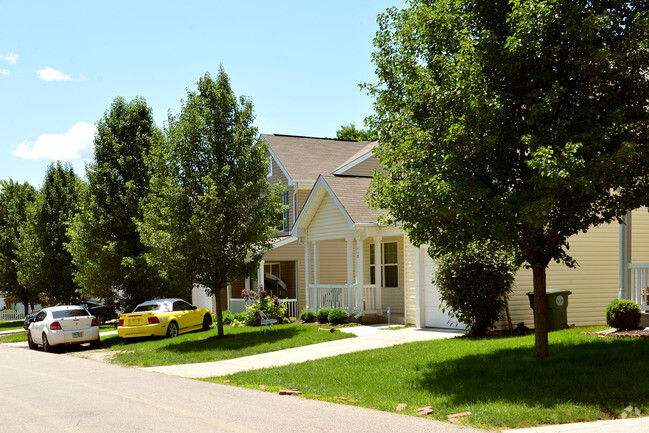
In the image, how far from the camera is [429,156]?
11023 millimetres

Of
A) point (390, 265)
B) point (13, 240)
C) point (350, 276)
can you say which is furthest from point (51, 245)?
point (390, 265)

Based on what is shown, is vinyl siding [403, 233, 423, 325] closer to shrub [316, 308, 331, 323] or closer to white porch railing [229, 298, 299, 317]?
shrub [316, 308, 331, 323]

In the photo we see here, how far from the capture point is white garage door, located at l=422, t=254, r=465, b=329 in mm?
18609

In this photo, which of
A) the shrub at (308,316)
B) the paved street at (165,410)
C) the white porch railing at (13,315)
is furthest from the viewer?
the white porch railing at (13,315)

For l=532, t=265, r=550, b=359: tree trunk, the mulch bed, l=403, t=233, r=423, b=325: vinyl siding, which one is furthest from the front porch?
l=532, t=265, r=550, b=359: tree trunk

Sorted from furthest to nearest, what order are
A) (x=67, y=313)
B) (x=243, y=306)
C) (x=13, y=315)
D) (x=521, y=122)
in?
(x=13, y=315), (x=243, y=306), (x=67, y=313), (x=521, y=122)

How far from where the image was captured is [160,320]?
2225cm

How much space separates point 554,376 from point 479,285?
588 cm

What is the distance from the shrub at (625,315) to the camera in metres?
13.4

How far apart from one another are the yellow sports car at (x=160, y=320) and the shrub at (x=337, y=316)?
5.43 metres

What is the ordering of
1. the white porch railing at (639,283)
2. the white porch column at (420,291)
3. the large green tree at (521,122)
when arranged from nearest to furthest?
the large green tree at (521,122) < the white porch railing at (639,283) < the white porch column at (420,291)

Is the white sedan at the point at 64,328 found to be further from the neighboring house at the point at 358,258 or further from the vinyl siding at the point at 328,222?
the vinyl siding at the point at 328,222

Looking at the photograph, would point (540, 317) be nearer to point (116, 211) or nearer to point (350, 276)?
point (350, 276)

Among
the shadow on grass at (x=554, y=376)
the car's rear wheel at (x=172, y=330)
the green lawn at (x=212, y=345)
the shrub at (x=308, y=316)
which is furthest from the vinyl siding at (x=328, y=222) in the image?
the shadow on grass at (x=554, y=376)
